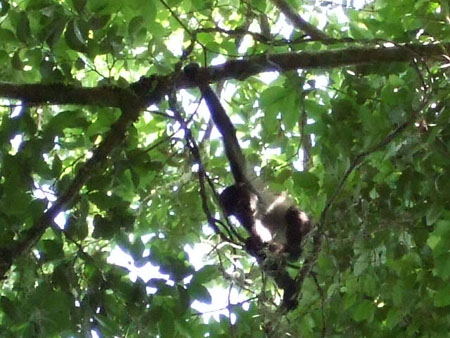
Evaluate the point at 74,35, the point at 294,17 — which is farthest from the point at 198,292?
the point at 294,17

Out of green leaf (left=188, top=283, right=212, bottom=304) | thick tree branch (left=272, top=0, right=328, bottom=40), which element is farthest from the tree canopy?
thick tree branch (left=272, top=0, right=328, bottom=40)

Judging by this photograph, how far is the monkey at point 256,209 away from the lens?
2.18 m

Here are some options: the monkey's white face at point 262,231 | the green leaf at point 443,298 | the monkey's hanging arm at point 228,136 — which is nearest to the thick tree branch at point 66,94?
the monkey's hanging arm at point 228,136

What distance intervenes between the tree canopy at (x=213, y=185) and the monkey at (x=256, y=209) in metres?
0.04

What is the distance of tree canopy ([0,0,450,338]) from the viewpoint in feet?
6.82

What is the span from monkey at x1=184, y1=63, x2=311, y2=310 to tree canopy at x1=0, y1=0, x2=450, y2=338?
0.14 ft

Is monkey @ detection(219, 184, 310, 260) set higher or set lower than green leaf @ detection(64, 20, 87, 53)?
lower

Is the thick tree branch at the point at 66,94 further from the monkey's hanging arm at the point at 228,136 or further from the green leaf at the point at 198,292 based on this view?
the green leaf at the point at 198,292

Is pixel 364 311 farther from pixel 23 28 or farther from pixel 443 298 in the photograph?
pixel 23 28

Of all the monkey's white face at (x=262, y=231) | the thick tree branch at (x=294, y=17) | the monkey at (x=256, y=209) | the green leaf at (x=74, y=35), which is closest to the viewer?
the green leaf at (x=74, y=35)

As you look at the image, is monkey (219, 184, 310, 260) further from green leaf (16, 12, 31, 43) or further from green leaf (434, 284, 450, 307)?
green leaf (16, 12, 31, 43)

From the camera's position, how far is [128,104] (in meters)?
2.21

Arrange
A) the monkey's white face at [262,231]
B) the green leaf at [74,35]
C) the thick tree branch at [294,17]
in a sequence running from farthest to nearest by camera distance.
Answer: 1. the thick tree branch at [294,17]
2. the monkey's white face at [262,231]
3. the green leaf at [74,35]

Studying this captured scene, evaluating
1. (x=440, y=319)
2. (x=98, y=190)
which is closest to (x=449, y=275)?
(x=440, y=319)
